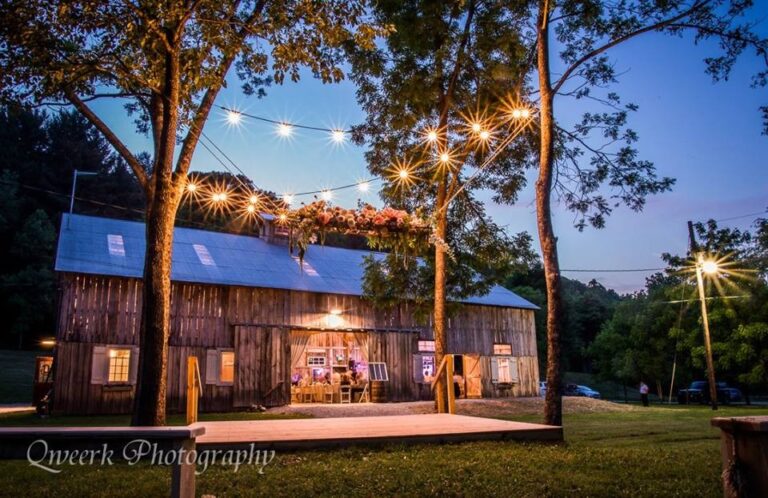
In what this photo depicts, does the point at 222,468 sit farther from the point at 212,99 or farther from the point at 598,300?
the point at 598,300

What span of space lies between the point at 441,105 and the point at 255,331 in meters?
10.4

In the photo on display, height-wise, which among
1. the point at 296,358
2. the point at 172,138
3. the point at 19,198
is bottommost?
the point at 296,358

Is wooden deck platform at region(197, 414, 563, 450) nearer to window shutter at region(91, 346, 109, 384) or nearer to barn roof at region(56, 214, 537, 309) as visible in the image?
barn roof at region(56, 214, 537, 309)

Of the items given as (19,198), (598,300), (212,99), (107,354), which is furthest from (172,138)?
(598,300)

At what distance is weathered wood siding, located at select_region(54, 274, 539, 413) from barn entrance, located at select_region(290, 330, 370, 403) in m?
1.03

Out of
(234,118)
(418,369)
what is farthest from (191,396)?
(418,369)

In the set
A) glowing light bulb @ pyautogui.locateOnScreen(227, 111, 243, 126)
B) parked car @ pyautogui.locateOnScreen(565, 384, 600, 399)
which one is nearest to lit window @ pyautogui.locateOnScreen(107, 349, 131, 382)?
glowing light bulb @ pyautogui.locateOnScreen(227, 111, 243, 126)

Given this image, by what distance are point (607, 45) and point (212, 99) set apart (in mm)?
7472

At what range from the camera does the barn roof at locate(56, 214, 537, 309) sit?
18.9 meters

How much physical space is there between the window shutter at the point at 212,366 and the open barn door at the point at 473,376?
420 inches

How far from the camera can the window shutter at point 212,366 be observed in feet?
62.7

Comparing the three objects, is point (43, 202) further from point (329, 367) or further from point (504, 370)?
point (504, 370)

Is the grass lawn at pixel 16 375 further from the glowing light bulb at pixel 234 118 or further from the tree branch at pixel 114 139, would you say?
the tree branch at pixel 114 139

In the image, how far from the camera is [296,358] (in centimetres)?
2264
